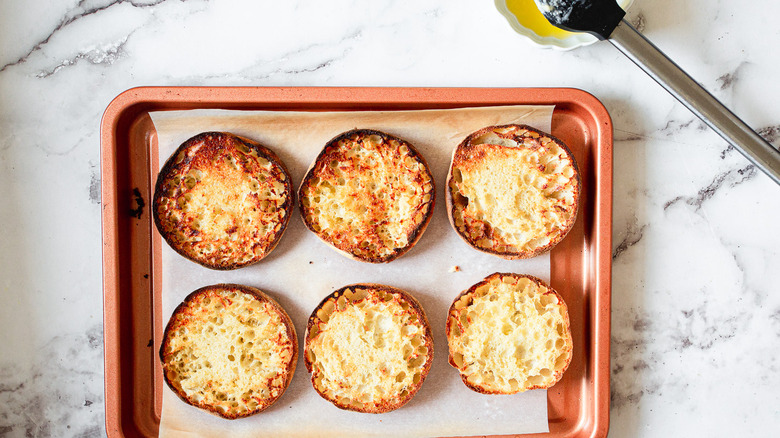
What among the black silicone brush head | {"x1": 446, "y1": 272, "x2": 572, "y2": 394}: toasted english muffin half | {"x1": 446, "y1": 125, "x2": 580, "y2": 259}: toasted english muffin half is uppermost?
the black silicone brush head

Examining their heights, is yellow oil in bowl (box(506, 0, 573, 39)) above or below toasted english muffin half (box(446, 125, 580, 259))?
above

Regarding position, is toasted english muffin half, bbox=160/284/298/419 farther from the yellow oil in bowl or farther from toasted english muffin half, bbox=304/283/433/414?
the yellow oil in bowl

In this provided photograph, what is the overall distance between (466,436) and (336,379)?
537 millimetres

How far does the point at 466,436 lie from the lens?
211 centimetres

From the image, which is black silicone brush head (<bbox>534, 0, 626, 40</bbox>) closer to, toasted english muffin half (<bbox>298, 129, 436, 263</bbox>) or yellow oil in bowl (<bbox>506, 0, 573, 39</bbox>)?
yellow oil in bowl (<bbox>506, 0, 573, 39</bbox>)

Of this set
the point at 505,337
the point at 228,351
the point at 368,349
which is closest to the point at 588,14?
the point at 505,337

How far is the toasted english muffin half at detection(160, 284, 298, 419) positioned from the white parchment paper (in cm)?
6

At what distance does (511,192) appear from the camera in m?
2.06

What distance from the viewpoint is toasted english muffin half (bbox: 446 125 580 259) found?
2.06m

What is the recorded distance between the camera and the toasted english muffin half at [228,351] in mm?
2045

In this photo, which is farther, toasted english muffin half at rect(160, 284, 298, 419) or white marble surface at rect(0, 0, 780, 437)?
white marble surface at rect(0, 0, 780, 437)

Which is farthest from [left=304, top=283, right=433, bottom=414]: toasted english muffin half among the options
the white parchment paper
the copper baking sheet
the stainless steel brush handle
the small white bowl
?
the stainless steel brush handle

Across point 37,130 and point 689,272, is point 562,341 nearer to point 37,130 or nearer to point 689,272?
point 689,272

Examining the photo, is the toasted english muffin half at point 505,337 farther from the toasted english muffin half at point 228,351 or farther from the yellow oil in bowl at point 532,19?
the yellow oil in bowl at point 532,19
